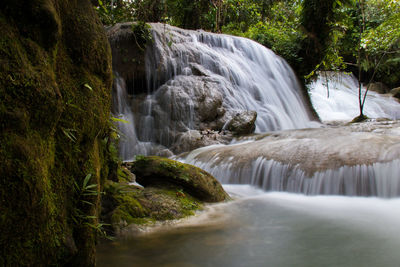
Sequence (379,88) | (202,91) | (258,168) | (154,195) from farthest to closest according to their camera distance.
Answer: (379,88) < (202,91) < (258,168) < (154,195)

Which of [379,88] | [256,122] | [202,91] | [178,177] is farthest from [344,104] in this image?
[178,177]

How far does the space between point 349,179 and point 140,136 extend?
19.2 ft

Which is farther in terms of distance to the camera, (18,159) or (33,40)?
(33,40)

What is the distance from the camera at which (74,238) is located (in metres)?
1.78

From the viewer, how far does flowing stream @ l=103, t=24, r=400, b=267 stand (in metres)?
2.64

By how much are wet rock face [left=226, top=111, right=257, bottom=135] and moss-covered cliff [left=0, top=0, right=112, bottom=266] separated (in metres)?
6.51

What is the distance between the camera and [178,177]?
4.14 metres

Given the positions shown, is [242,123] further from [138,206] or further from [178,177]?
[138,206]

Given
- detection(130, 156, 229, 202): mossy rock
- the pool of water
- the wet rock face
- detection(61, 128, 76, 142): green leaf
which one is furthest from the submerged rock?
the wet rock face

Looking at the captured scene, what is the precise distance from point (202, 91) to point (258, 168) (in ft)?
14.5

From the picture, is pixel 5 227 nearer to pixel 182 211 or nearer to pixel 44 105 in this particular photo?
pixel 44 105

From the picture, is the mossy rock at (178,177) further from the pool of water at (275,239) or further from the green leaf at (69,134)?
the green leaf at (69,134)

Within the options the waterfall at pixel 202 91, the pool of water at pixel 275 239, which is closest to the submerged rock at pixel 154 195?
the pool of water at pixel 275 239

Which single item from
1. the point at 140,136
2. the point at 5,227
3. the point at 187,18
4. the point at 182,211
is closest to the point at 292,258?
the point at 182,211
